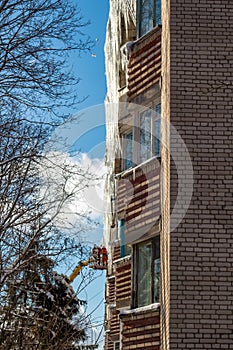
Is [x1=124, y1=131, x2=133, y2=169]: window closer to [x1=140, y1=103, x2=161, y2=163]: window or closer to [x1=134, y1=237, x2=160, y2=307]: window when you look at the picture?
[x1=140, y1=103, x2=161, y2=163]: window

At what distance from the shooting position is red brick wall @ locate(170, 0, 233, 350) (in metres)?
9.70

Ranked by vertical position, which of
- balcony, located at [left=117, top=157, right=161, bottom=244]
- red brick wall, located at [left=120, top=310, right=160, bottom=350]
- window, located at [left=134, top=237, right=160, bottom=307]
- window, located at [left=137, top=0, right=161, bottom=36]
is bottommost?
red brick wall, located at [left=120, top=310, right=160, bottom=350]

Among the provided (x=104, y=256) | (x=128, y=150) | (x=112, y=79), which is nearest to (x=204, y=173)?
(x=128, y=150)

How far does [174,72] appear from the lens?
10.8 metres

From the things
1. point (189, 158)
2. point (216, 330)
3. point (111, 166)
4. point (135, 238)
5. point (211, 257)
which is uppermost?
point (111, 166)

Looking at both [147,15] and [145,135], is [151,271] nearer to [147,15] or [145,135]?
[145,135]

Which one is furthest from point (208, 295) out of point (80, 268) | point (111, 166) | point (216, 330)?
point (111, 166)

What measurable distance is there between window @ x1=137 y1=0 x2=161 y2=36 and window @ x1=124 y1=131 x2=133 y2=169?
1887mm

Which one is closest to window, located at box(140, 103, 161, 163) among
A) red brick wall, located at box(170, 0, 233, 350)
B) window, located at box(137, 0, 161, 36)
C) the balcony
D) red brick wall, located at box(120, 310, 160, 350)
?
the balcony

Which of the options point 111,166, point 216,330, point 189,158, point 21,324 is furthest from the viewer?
point 111,166

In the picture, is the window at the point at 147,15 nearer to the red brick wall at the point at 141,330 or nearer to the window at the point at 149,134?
the window at the point at 149,134

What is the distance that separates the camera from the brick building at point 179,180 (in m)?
9.80

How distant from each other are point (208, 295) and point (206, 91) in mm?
3071

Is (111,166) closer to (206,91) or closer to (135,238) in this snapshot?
(135,238)
